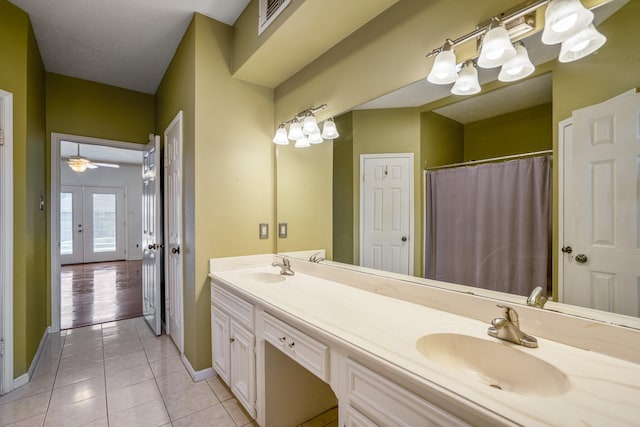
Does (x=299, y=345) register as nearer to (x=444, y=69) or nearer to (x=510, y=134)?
(x=510, y=134)

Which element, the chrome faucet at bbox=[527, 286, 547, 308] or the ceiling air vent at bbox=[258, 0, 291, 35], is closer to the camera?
the chrome faucet at bbox=[527, 286, 547, 308]

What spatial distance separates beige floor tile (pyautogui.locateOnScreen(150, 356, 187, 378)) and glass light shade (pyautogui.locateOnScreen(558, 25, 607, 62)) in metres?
2.87

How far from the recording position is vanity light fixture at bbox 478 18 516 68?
3.36ft

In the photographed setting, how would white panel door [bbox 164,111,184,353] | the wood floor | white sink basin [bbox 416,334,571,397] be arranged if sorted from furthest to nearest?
the wood floor
white panel door [bbox 164,111,184,353]
white sink basin [bbox 416,334,571,397]

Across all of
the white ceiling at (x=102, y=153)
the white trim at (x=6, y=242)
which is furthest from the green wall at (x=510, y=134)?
the white ceiling at (x=102, y=153)

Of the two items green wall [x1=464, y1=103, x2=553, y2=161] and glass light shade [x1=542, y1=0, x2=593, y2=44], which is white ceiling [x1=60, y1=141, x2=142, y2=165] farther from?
glass light shade [x1=542, y1=0, x2=593, y2=44]

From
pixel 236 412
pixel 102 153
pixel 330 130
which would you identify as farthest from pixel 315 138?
pixel 102 153

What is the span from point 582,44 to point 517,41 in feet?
0.66

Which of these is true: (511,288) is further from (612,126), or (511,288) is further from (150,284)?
(150,284)

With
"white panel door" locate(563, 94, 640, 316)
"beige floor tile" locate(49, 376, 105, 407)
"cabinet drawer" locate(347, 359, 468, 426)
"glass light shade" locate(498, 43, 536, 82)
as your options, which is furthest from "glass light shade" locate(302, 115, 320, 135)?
"beige floor tile" locate(49, 376, 105, 407)

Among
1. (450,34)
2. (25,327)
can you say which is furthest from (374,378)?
(25,327)

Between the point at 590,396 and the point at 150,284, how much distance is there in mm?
3472

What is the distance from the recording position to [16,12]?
2.03m

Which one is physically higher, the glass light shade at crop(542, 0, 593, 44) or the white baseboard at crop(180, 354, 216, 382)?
the glass light shade at crop(542, 0, 593, 44)
